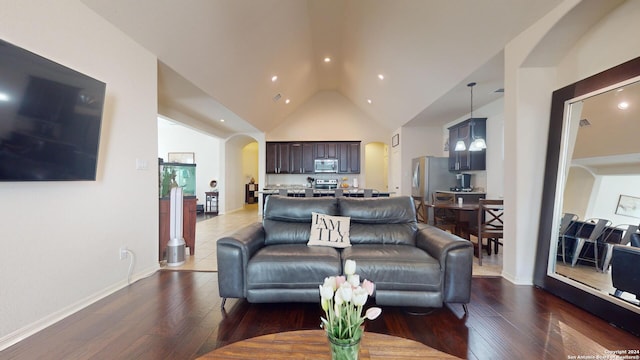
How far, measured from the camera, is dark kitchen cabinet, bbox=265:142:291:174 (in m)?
8.34

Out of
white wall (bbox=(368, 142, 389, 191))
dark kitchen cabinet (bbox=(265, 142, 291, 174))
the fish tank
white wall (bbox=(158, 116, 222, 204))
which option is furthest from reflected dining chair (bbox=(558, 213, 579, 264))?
white wall (bbox=(368, 142, 389, 191))

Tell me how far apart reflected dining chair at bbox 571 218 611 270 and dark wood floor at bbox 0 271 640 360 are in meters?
0.45

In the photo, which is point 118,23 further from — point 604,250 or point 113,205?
point 604,250

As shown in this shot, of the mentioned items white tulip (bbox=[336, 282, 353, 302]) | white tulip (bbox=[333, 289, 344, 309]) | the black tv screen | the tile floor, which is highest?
the black tv screen

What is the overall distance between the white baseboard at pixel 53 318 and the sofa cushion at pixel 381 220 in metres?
2.40

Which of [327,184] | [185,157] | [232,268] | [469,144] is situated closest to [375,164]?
[327,184]

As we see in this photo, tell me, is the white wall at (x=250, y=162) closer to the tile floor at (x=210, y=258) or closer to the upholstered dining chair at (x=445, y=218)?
the tile floor at (x=210, y=258)

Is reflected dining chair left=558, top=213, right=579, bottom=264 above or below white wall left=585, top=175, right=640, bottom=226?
below

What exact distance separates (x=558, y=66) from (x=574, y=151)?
3.04 ft

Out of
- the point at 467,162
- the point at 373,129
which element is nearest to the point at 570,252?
the point at 467,162

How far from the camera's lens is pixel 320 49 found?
597 cm

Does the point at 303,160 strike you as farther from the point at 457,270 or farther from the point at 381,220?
the point at 457,270

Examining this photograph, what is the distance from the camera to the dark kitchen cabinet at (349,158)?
831 centimetres

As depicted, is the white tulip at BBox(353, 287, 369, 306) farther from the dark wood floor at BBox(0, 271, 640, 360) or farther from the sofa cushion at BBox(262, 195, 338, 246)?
the sofa cushion at BBox(262, 195, 338, 246)
